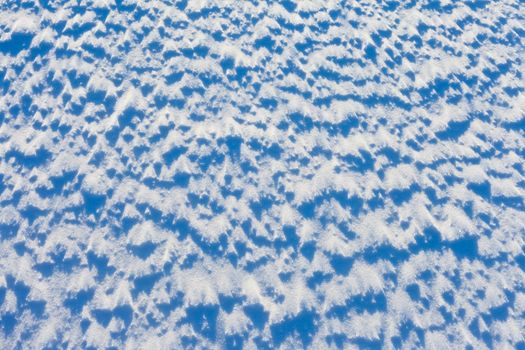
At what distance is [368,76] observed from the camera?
5.75ft

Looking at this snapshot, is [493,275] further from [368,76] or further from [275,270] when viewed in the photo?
[368,76]

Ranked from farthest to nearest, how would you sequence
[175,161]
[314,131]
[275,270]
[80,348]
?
1. [314,131]
2. [175,161]
3. [275,270]
4. [80,348]

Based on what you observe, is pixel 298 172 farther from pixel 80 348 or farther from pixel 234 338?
pixel 80 348

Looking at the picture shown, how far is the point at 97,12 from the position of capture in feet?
5.73

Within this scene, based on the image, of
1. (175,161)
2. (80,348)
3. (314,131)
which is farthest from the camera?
(314,131)

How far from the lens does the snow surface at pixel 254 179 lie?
1.35 m

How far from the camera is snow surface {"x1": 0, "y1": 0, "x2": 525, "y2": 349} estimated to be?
4.42ft

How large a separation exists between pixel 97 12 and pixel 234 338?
62.0 inches

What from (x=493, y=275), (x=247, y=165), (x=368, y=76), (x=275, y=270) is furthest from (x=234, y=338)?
(x=368, y=76)

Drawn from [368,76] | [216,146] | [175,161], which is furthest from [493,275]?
[175,161]

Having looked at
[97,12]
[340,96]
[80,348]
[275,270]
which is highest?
[97,12]

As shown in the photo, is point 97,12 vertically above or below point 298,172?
above

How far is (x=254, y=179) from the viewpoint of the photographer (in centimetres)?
151

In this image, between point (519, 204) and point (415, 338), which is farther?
point (519, 204)
